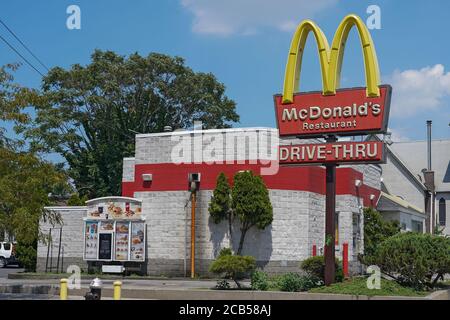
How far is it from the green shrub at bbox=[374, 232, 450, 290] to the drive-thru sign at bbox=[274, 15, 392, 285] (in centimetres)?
192

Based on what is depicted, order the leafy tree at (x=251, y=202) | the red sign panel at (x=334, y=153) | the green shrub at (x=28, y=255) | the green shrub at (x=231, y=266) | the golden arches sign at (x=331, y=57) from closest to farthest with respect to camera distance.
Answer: the golden arches sign at (x=331, y=57), the red sign panel at (x=334, y=153), the green shrub at (x=231, y=266), the leafy tree at (x=251, y=202), the green shrub at (x=28, y=255)

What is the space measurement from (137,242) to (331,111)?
1276 centimetres

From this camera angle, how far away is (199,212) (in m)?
30.3

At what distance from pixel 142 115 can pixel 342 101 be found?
122 ft

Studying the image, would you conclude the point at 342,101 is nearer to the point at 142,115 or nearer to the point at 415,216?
the point at 415,216

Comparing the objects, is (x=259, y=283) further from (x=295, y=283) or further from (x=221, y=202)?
(x=221, y=202)

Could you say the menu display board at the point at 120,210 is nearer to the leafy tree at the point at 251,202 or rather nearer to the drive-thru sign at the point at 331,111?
the leafy tree at the point at 251,202

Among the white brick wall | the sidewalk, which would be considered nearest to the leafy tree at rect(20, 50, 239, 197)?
the white brick wall

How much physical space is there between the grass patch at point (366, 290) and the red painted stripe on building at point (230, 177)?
29.5ft

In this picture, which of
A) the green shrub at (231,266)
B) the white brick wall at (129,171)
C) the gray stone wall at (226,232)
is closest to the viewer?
the green shrub at (231,266)

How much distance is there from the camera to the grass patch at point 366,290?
2002cm

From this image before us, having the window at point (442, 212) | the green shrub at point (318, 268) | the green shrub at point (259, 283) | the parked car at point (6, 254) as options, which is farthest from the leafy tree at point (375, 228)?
the window at point (442, 212)

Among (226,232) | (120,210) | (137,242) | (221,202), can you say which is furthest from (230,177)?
(120,210)

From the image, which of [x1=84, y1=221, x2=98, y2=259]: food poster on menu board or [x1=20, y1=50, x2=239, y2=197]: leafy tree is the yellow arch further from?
[x1=20, y1=50, x2=239, y2=197]: leafy tree
